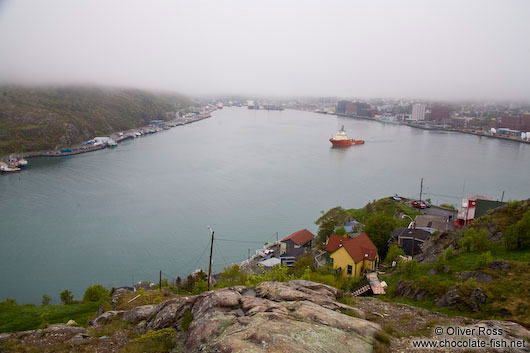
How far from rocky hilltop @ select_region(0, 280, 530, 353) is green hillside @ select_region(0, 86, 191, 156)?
58.4 feet

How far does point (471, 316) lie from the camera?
240 cm

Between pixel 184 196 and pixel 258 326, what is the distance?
986 centimetres

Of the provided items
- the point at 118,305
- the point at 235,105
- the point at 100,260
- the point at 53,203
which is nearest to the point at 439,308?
the point at 118,305

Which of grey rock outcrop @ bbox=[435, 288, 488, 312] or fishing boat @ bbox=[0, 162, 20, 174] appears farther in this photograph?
fishing boat @ bbox=[0, 162, 20, 174]

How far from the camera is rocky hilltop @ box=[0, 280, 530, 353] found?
1551 mm

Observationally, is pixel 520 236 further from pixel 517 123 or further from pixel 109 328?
pixel 517 123

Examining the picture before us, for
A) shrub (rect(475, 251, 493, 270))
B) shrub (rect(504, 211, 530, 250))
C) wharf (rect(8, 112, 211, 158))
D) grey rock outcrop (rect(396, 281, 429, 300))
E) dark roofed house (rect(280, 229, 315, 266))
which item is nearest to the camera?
grey rock outcrop (rect(396, 281, 429, 300))

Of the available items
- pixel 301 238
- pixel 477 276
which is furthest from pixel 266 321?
pixel 301 238

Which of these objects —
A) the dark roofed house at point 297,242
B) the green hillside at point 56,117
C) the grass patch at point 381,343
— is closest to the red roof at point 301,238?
the dark roofed house at point 297,242

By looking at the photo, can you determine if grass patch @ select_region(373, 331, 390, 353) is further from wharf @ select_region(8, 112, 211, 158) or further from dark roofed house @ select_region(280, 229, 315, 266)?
wharf @ select_region(8, 112, 211, 158)

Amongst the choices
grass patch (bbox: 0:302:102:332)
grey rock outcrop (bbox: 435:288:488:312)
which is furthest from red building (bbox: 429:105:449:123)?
grass patch (bbox: 0:302:102:332)

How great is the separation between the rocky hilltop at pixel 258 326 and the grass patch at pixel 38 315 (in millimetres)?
1481

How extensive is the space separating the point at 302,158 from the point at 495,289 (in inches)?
595

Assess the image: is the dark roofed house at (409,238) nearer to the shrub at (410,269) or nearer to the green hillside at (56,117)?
the shrub at (410,269)
